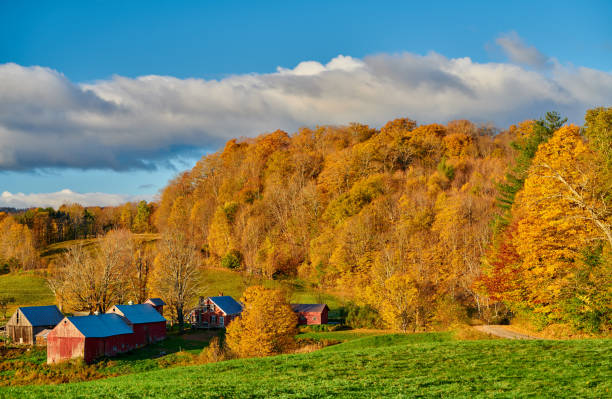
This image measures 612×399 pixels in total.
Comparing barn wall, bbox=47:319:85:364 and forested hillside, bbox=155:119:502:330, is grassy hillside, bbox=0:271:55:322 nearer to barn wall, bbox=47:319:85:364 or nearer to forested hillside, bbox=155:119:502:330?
barn wall, bbox=47:319:85:364

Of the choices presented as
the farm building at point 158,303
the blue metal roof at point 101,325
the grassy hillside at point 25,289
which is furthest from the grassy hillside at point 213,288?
the blue metal roof at point 101,325

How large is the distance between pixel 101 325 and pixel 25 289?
137ft

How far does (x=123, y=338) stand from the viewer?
49.2m

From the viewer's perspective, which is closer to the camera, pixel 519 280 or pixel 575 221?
pixel 575 221

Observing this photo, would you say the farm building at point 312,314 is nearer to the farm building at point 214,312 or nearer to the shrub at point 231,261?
the farm building at point 214,312

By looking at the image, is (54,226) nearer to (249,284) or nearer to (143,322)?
(249,284)

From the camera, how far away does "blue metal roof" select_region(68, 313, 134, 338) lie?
45.1 m

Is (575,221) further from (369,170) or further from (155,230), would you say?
(155,230)

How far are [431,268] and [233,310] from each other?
26920 millimetres

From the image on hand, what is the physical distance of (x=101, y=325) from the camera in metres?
47.6

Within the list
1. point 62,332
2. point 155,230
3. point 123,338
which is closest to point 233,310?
point 123,338

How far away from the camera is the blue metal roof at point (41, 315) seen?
5456cm

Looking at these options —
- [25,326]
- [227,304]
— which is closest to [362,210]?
[227,304]

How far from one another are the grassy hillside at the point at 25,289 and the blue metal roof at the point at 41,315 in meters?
11.1
